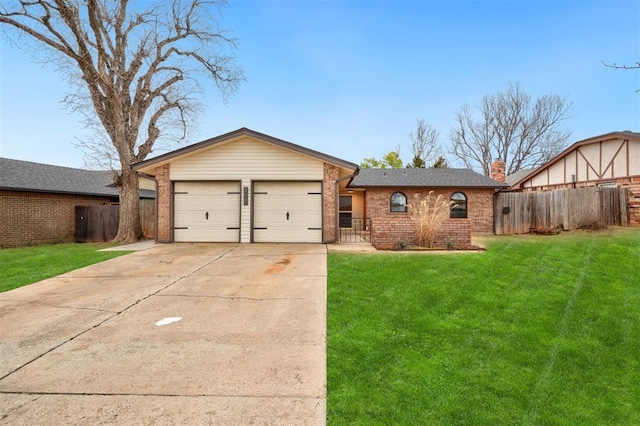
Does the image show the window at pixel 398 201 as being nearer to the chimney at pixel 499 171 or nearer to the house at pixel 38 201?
the chimney at pixel 499 171

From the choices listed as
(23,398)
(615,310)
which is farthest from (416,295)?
(23,398)

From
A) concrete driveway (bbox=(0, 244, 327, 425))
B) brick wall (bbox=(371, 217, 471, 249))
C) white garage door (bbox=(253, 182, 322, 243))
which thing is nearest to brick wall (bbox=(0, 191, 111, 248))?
Answer: concrete driveway (bbox=(0, 244, 327, 425))

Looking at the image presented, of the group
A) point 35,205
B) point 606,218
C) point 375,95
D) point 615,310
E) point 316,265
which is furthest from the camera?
point 375,95

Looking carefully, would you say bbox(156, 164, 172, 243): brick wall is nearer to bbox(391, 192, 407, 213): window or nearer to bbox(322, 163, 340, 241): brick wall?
bbox(322, 163, 340, 241): brick wall

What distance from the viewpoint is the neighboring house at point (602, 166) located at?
12859mm

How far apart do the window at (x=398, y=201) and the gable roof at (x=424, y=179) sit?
2.20 feet

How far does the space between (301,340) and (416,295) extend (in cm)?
223

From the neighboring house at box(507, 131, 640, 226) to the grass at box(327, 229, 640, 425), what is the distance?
9362 millimetres

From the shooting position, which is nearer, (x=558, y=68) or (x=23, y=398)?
(x=23, y=398)

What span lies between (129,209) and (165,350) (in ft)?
39.1

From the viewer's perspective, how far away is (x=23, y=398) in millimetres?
2475

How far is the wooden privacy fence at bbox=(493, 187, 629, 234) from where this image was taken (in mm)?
12219

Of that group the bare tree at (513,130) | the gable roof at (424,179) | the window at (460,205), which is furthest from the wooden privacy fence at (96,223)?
the bare tree at (513,130)

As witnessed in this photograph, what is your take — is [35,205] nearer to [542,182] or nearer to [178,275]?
[178,275]
